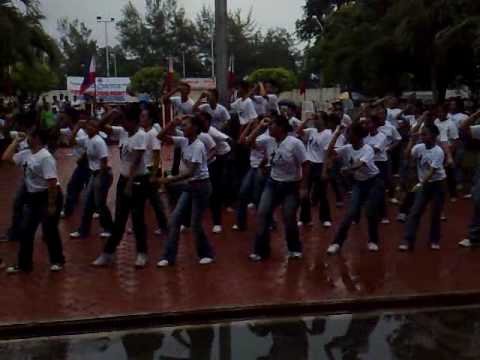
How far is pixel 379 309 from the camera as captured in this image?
6.92 metres

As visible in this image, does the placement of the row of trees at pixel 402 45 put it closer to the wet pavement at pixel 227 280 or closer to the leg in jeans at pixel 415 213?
the leg in jeans at pixel 415 213

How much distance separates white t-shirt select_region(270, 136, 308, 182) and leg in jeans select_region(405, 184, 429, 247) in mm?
1556

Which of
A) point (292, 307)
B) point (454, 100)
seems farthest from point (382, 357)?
point (454, 100)

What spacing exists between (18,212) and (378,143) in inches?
188

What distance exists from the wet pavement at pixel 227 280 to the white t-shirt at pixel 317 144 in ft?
5.27

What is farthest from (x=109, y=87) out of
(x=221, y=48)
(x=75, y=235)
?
(x=75, y=235)

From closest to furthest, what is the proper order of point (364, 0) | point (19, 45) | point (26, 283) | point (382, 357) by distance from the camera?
point (382, 357)
point (26, 283)
point (19, 45)
point (364, 0)

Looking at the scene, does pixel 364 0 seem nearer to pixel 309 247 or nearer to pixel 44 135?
pixel 309 247

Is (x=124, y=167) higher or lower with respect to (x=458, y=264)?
higher

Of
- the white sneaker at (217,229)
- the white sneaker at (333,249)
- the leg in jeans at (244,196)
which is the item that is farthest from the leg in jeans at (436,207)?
the white sneaker at (217,229)

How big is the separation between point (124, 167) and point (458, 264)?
3.96 meters

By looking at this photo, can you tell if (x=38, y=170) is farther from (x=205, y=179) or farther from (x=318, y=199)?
(x=318, y=199)

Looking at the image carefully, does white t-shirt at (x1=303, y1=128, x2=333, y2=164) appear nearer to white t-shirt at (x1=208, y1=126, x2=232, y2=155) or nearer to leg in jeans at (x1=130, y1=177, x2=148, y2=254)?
white t-shirt at (x1=208, y1=126, x2=232, y2=155)

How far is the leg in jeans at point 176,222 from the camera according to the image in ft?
26.1
